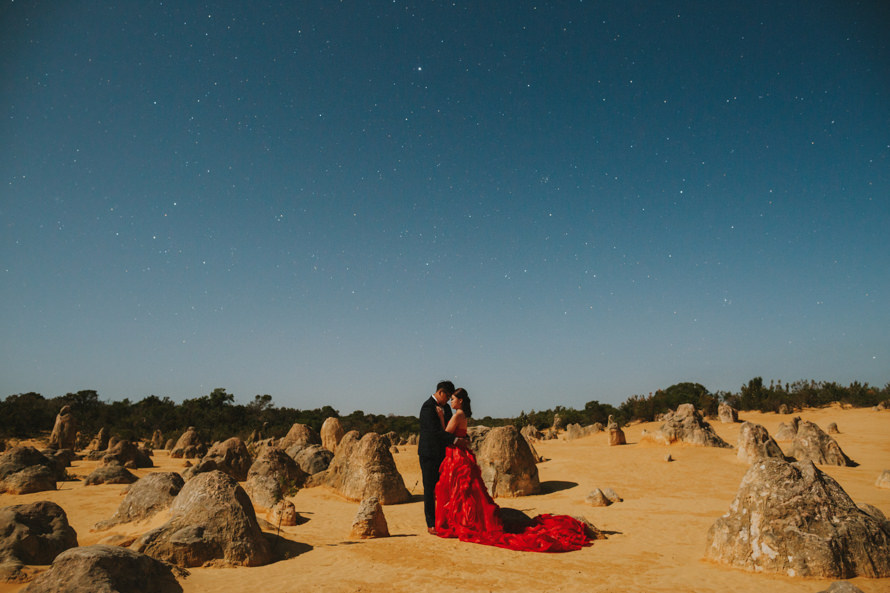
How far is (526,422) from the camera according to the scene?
144 ft

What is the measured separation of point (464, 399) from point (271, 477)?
21.4ft

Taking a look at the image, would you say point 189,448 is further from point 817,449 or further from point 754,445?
point 817,449

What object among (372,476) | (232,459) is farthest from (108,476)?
(372,476)

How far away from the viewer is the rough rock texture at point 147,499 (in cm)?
877

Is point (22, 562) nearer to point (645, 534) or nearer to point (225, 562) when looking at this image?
point (225, 562)

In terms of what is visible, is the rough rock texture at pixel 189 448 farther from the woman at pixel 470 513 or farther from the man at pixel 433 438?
the woman at pixel 470 513

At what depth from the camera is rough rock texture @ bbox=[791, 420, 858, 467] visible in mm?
16177

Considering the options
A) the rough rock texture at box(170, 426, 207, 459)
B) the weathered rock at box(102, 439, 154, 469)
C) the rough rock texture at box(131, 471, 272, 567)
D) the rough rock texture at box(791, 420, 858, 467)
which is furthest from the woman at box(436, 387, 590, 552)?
the rough rock texture at box(170, 426, 207, 459)

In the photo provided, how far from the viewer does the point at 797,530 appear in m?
6.07

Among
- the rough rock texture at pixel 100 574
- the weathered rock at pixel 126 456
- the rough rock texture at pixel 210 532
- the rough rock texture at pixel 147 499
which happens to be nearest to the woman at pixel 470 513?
the rough rock texture at pixel 210 532

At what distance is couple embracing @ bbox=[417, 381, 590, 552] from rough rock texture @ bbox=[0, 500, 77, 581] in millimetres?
5499

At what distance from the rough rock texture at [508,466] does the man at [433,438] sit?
506 cm

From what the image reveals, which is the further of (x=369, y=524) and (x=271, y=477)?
(x=271, y=477)

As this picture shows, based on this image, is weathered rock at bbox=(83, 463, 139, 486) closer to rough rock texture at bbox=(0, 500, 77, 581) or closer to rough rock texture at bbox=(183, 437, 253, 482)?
rough rock texture at bbox=(183, 437, 253, 482)
